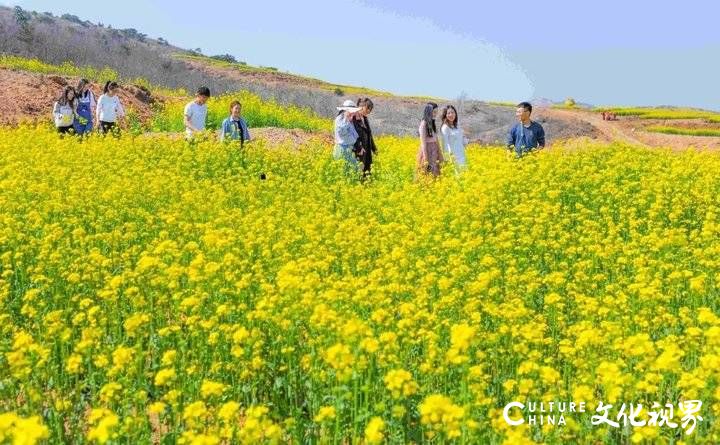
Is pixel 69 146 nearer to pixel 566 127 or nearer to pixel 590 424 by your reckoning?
pixel 590 424

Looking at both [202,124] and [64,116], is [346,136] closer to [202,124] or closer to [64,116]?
[202,124]

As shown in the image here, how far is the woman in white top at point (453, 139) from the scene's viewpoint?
13039 millimetres

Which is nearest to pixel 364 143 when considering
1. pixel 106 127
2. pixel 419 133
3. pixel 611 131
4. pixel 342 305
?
pixel 419 133

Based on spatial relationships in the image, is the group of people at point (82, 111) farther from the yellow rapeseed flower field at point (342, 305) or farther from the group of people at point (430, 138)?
the group of people at point (430, 138)

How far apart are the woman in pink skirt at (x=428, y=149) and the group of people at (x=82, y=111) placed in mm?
7017

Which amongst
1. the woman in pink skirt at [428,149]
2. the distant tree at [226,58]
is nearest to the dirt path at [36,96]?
the woman in pink skirt at [428,149]

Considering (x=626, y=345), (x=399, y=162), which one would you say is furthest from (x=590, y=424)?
(x=399, y=162)

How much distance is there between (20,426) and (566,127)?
104 feet

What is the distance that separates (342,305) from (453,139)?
7.47m

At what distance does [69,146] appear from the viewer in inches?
563

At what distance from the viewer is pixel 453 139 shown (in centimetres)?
1313

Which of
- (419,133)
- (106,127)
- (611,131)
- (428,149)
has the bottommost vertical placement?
(106,127)

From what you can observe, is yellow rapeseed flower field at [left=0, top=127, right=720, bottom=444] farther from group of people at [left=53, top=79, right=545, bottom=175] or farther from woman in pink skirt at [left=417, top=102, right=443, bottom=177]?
woman in pink skirt at [left=417, top=102, right=443, bottom=177]

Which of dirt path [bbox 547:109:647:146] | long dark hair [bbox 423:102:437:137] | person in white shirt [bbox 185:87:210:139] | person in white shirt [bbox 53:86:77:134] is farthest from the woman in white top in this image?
dirt path [bbox 547:109:647:146]
